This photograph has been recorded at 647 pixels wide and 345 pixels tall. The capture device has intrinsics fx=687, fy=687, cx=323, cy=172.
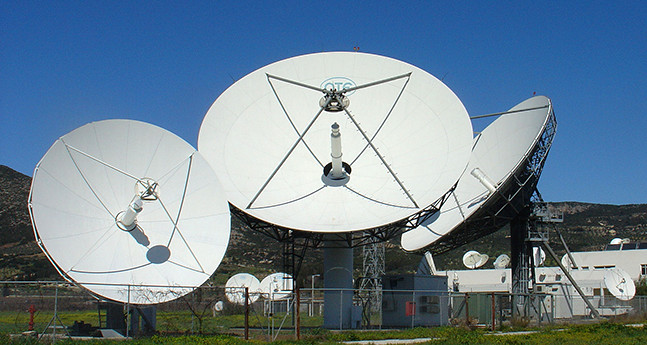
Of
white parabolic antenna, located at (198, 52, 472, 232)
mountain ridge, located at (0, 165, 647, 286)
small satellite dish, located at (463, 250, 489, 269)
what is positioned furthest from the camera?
mountain ridge, located at (0, 165, 647, 286)

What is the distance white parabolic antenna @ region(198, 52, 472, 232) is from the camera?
31875 millimetres

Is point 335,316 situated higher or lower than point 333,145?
lower

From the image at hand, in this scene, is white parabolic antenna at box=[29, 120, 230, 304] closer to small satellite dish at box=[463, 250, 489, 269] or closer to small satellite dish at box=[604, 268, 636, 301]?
small satellite dish at box=[604, 268, 636, 301]

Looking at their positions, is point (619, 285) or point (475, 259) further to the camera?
point (475, 259)

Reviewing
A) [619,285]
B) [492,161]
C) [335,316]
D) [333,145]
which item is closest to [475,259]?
[619,285]

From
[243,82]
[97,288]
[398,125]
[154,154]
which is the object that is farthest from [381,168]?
[97,288]

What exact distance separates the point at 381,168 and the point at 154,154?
10.9 meters

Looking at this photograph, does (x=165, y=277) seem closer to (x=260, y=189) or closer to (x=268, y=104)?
(x=260, y=189)

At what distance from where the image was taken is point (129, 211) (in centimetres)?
2769

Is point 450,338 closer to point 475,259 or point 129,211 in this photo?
point 129,211

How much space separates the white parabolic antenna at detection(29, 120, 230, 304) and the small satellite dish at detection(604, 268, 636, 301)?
37.6 meters

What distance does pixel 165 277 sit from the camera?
27922mm

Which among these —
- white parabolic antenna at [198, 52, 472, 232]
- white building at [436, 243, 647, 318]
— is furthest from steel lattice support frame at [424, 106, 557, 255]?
white building at [436, 243, 647, 318]

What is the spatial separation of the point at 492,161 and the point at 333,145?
14.1 metres
